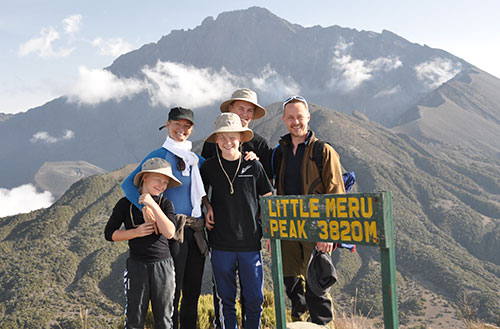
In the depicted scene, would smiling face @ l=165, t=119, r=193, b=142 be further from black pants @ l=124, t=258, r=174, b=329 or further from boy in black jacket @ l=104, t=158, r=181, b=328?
black pants @ l=124, t=258, r=174, b=329

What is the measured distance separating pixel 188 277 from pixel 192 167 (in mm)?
1216

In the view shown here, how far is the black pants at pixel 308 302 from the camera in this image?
4309mm

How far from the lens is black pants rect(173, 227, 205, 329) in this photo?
4211mm

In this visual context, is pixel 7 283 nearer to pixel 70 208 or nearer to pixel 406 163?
pixel 70 208

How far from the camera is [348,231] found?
311 cm

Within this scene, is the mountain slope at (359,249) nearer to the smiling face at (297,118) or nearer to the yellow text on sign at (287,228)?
the smiling face at (297,118)

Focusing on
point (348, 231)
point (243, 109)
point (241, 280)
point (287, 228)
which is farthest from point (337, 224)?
point (243, 109)

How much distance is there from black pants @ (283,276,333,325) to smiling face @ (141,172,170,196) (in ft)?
5.77

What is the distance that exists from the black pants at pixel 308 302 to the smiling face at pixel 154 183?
1.76 m

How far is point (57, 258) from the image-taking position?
366 ft

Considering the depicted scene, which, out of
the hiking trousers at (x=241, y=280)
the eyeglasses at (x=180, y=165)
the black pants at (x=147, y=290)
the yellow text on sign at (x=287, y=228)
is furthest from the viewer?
the eyeglasses at (x=180, y=165)

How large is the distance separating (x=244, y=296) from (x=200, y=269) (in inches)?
22.6

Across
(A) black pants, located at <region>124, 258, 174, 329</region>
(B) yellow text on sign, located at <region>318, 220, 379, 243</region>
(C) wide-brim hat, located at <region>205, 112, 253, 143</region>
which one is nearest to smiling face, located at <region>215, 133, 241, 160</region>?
(C) wide-brim hat, located at <region>205, 112, 253, 143</region>

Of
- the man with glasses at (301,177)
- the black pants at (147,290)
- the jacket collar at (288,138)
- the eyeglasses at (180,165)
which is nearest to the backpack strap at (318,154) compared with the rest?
the man with glasses at (301,177)
